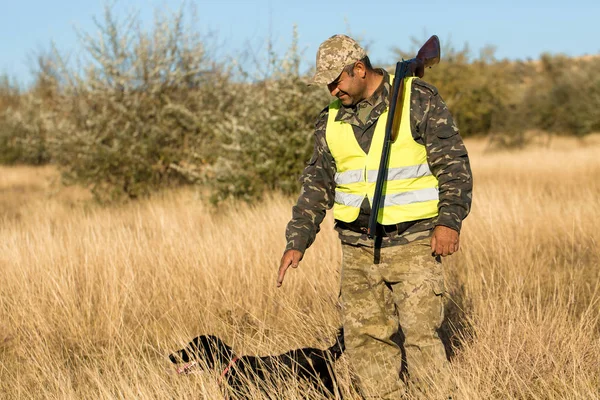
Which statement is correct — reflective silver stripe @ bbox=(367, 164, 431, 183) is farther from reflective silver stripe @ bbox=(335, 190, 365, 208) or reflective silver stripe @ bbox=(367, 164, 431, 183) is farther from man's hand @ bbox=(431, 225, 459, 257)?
man's hand @ bbox=(431, 225, 459, 257)

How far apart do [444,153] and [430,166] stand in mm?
128

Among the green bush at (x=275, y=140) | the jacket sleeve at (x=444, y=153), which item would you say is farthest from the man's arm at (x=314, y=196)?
the green bush at (x=275, y=140)

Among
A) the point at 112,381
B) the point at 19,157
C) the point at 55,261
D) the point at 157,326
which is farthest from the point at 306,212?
the point at 19,157

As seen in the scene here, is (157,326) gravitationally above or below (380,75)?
below

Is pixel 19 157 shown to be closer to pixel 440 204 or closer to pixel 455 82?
pixel 455 82

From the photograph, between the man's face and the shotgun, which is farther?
the man's face

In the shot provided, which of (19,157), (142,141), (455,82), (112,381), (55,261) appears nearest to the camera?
(112,381)

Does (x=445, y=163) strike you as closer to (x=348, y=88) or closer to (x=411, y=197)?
(x=411, y=197)

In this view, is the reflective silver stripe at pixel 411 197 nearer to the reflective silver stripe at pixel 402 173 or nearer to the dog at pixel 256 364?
the reflective silver stripe at pixel 402 173

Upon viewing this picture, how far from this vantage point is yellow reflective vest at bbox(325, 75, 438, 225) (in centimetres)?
319

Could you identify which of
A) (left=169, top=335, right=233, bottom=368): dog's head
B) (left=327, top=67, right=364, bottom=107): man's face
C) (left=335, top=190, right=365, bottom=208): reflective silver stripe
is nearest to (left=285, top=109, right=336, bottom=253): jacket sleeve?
(left=335, top=190, right=365, bottom=208): reflective silver stripe

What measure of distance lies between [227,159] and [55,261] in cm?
535

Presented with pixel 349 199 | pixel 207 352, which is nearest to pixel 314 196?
pixel 349 199

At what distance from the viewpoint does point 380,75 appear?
3.37m
